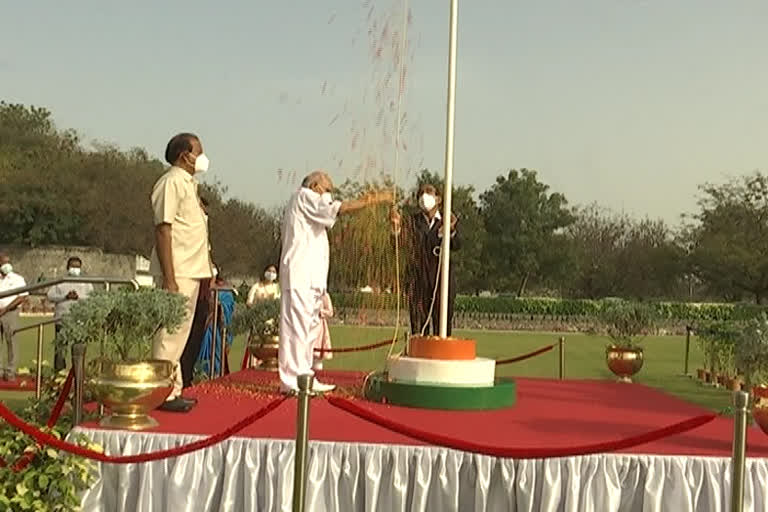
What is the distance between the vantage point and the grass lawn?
10.1m

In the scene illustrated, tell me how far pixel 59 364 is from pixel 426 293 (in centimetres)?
358

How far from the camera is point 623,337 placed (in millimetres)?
8633

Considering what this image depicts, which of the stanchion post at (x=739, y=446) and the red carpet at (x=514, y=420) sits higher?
the stanchion post at (x=739, y=446)

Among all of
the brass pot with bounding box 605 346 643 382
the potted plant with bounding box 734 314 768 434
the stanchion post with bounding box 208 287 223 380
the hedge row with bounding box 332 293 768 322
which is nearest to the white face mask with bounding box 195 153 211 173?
the stanchion post with bounding box 208 287 223 380

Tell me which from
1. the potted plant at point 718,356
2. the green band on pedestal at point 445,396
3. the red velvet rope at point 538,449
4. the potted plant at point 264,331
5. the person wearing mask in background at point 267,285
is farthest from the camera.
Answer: the potted plant at point 718,356

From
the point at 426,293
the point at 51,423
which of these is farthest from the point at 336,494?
the point at 426,293

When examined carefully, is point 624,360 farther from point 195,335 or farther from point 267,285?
point 267,285

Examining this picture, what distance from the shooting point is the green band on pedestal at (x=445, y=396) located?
5.70 metres

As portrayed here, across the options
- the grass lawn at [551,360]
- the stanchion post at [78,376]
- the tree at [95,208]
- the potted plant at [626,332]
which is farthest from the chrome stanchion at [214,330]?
the tree at [95,208]

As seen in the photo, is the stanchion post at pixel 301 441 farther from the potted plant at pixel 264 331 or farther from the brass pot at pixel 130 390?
the potted plant at pixel 264 331

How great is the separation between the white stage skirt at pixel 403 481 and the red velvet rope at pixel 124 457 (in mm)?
303

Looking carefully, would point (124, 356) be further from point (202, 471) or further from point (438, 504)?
point (438, 504)

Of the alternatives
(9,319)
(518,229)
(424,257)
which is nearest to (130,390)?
(424,257)

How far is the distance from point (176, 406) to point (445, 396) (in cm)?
164
